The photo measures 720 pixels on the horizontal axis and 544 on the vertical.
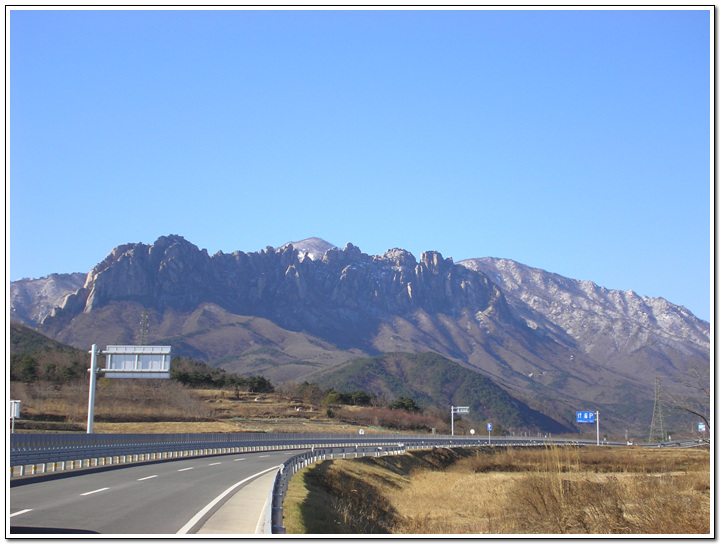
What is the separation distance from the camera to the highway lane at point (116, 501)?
16297 mm

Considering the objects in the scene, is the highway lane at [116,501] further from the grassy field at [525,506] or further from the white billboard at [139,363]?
the white billboard at [139,363]

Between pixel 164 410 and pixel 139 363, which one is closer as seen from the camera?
pixel 139 363

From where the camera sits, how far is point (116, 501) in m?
20.8

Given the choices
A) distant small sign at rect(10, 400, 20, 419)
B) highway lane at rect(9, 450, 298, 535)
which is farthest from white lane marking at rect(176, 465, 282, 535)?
distant small sign at rect(10, 400, 20, 419)

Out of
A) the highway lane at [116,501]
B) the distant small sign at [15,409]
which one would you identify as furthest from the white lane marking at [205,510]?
the distant small sign at [15,409]

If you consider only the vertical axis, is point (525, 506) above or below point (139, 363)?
below

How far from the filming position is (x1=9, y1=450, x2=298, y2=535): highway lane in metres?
16.3

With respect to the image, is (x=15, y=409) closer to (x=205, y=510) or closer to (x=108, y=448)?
(x=108, y=448)

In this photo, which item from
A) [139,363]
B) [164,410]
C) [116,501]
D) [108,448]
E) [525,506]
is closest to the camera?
[116,501]

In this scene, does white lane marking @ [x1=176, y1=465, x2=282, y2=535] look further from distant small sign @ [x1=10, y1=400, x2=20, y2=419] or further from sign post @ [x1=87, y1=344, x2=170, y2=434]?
sign post @ [x1=87, y1=344, x2=170, y2=434]

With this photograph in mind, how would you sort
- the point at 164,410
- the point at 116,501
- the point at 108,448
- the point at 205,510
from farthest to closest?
the point at 164,410 → the point at 108,448 → the point at 116,501 → the point at 205,510

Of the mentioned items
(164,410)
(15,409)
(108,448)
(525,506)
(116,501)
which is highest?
(15,409)

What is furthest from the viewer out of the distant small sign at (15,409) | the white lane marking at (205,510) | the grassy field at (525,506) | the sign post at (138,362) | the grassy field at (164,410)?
the grassy field at (164,410)

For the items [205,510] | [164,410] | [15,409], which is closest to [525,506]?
[205,510]
